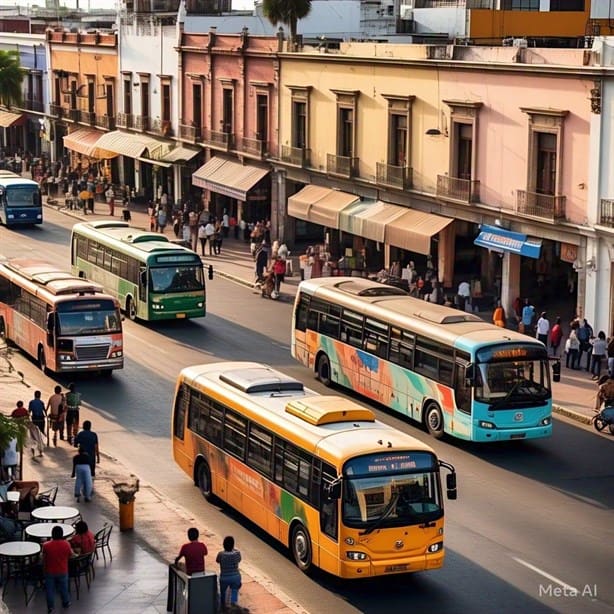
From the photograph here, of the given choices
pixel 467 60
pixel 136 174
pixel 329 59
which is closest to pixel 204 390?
pixel 467 60

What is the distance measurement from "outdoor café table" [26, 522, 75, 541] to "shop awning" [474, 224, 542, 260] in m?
24.0

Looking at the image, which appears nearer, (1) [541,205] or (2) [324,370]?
A: (2) [324,370]

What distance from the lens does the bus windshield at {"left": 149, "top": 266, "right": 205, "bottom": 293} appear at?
145ft

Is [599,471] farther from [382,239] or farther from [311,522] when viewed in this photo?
[382,239]

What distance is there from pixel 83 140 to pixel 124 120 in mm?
5891

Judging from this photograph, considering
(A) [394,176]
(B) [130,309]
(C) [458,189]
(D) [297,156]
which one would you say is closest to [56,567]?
(B) [130,309]

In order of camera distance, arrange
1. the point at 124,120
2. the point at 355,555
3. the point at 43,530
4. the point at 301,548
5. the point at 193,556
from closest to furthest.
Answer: the point at 193,556, the point at 355,555, the point at 43,530, the point at 301,548, the point at 124,120

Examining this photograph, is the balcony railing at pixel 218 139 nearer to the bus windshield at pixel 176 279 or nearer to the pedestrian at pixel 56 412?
the bus windshield at pixel 176 279

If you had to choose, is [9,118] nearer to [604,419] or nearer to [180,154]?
[180,154]

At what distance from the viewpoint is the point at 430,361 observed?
31562 millimetres

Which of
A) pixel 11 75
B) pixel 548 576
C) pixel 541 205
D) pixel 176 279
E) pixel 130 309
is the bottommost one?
pixel 130 309

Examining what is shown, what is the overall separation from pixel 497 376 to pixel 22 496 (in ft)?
35.4

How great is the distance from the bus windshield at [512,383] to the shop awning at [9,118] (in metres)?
73.2

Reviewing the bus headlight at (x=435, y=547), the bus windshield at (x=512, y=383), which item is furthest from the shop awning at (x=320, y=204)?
the bus headlight at (x=435, y=547)
